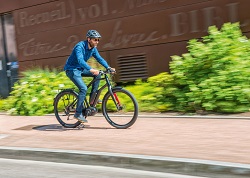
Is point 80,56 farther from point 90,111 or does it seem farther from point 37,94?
point 37,94

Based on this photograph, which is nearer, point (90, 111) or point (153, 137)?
point (153, 137)

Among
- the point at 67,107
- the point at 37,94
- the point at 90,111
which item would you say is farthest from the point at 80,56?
the point at 37,94

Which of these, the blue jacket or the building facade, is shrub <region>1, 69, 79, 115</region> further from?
the blue jacket

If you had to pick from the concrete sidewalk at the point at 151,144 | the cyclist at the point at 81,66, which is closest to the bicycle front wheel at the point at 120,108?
the concrete sidewalk at the point at 151,144

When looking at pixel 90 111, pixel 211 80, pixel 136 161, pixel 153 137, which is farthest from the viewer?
pixel 211 80

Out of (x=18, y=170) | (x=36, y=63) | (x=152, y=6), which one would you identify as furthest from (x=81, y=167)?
(x=36, y=63)

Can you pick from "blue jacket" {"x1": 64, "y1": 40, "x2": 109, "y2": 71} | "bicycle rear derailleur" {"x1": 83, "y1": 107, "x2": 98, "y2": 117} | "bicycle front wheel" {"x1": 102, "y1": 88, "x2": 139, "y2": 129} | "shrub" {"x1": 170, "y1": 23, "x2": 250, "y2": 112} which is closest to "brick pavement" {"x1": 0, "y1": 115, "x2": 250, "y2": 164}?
"bicycle front wheel" {"x1": 102, "y1": 88, "x2": 139, "y2": 129}

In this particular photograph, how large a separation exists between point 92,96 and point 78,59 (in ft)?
2.78

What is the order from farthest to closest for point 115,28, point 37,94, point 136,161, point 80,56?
point 115,28, point 37,94, point 80,56, point 136,161

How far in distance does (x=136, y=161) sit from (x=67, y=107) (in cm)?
332

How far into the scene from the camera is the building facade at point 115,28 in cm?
1018

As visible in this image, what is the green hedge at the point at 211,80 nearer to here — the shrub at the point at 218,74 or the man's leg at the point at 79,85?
the shrub at the point at 218,74

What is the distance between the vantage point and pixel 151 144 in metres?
5.93

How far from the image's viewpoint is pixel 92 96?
767 cm
